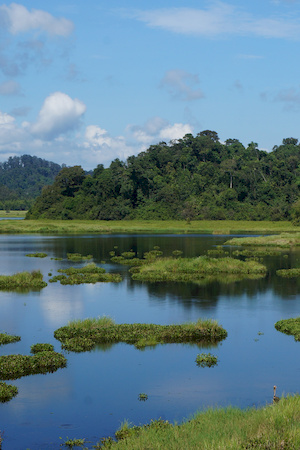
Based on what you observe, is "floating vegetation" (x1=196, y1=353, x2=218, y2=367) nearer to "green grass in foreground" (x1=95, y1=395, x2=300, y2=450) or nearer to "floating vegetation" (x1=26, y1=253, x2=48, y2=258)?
"green grass in foreground" (x1=95, y1=395, x2=300, y2=450)

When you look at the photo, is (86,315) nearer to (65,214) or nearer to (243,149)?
(65,214)

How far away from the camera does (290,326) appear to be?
32.0 metres

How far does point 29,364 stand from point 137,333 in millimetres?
7384

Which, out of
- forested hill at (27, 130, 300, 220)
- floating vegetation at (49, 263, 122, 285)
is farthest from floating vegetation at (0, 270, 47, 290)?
forested hill at (27, 130, 300, 220)

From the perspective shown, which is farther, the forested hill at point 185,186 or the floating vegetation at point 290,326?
the forested hill at point 185,186

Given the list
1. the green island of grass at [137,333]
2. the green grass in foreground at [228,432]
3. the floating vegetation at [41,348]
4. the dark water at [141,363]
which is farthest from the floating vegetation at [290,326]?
the green grass in foreground at [228,432]

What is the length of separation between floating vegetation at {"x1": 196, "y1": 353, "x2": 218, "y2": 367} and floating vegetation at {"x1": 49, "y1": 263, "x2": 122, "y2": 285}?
24491 mm

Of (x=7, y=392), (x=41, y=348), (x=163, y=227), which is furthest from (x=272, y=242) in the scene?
(x=7, y=392)

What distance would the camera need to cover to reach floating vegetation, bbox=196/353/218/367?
25.7 metres

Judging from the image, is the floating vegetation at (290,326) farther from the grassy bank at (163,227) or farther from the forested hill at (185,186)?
the forested hill at (185,186)

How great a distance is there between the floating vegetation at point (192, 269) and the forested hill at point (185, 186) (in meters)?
94.3

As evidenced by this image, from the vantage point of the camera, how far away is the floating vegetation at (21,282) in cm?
4683

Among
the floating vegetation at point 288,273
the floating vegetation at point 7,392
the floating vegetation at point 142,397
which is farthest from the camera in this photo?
the floating vegetation at point 288,273

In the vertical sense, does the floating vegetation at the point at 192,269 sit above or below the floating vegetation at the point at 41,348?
above
